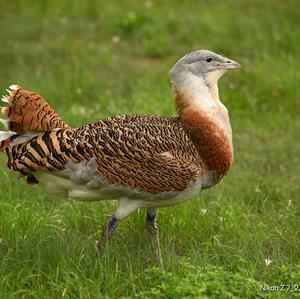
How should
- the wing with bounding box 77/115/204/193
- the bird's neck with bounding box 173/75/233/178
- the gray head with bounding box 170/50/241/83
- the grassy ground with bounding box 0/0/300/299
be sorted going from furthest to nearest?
1. the gray head with bounding box 170/50/241/83
2. the bird's neck with bounding box 173/75/233/178
3. the wing with bounding box 77/115/204/193
4. the grassy ground with bounding box 0/0/300/299

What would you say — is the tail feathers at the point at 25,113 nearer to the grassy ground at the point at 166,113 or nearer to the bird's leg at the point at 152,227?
the grassy ground at the point at 166,113

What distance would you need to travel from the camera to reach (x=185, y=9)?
362 inches

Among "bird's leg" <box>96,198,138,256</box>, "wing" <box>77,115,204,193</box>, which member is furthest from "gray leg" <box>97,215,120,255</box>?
"wing" <box>77,115,204,193</box>

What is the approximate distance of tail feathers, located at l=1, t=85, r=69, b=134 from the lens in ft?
13.5

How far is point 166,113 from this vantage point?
6.27 m

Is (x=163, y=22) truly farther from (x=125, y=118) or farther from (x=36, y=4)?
(x=125, y=118)

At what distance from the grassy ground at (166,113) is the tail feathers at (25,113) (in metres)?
0.54

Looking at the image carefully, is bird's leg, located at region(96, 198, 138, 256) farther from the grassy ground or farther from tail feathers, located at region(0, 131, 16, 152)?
tail feathers, located at region(0, 131, 16, 152)

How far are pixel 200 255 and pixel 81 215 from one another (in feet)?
2.95

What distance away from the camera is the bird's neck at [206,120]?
4.03 m

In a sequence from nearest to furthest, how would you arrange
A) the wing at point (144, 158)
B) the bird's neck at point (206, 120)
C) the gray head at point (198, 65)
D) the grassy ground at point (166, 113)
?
the grassy ground at point (166, 113) < the wing at point (144, 158) < the bird's neck at point (206, 120) < the gray head at point (198, 65)

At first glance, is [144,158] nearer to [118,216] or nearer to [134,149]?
[134,149]

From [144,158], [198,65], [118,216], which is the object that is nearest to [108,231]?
[118,216]

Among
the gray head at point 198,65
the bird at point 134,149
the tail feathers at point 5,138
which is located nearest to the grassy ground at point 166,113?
the bird at point 134,149
